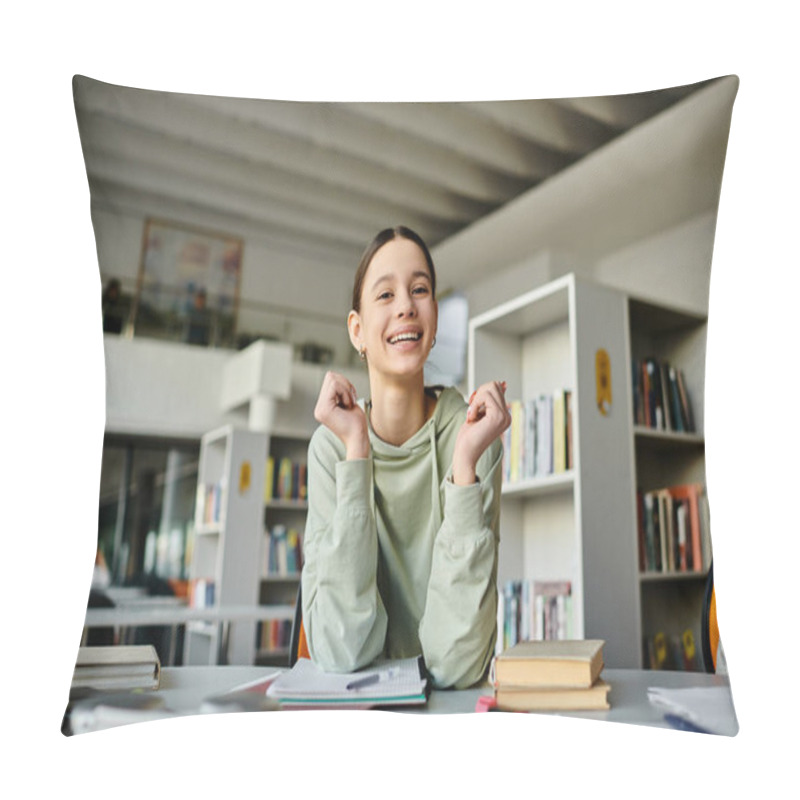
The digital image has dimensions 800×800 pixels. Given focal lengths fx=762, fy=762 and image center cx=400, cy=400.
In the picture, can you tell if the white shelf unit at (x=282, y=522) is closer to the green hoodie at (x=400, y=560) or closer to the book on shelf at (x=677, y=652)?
the green hoodie at (x=400, y=560)

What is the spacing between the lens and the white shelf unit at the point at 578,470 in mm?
1247

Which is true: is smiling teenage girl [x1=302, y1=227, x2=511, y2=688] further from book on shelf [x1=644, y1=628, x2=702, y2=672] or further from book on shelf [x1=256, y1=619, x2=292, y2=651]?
book on shelf [x1=644, y1=628, x2=702, y2=672]

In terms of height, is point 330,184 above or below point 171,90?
below

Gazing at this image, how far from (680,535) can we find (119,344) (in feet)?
3.16

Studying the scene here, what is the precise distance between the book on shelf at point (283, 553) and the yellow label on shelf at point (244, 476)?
0.09m

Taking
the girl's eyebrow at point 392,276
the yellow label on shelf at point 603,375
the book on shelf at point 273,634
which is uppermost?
the girl's eyebrow at point 392,276

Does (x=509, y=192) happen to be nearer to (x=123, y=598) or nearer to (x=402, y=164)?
(x=402, y=164)

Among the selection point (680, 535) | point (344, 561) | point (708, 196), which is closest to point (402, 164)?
point (708, 196)

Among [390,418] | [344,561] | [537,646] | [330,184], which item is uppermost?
[330,184]

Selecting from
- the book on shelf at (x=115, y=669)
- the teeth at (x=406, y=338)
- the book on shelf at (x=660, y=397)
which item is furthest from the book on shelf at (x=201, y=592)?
the book on shelf at (x=660, y=397)

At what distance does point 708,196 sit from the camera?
1298 millimetres

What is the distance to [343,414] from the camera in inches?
49.1

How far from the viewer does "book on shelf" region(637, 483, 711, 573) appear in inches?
49.0

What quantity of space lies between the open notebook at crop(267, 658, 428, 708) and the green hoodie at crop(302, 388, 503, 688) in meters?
0.02
